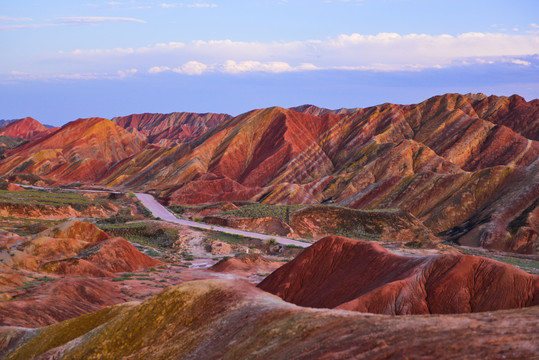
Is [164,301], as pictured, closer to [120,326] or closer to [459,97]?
[120,326]

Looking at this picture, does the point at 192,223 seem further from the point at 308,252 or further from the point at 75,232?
the point at 308,252

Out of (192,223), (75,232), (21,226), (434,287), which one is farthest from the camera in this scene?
(192,223)

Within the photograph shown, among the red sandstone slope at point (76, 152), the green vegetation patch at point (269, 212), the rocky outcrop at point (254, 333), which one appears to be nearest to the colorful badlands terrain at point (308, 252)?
the rocky outcrop at point (254, 333)

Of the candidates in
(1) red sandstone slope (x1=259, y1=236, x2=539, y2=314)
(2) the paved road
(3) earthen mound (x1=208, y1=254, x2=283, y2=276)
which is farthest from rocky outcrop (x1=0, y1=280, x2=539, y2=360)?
(2) the paved road

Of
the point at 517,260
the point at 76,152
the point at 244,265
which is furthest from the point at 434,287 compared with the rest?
the point at 76,152

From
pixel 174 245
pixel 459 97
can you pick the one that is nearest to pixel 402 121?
pixel 459 97

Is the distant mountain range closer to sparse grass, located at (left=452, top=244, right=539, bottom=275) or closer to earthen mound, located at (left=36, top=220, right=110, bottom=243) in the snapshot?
sparse grass, located at (left=452, top=244, right=539, bottom=275)
